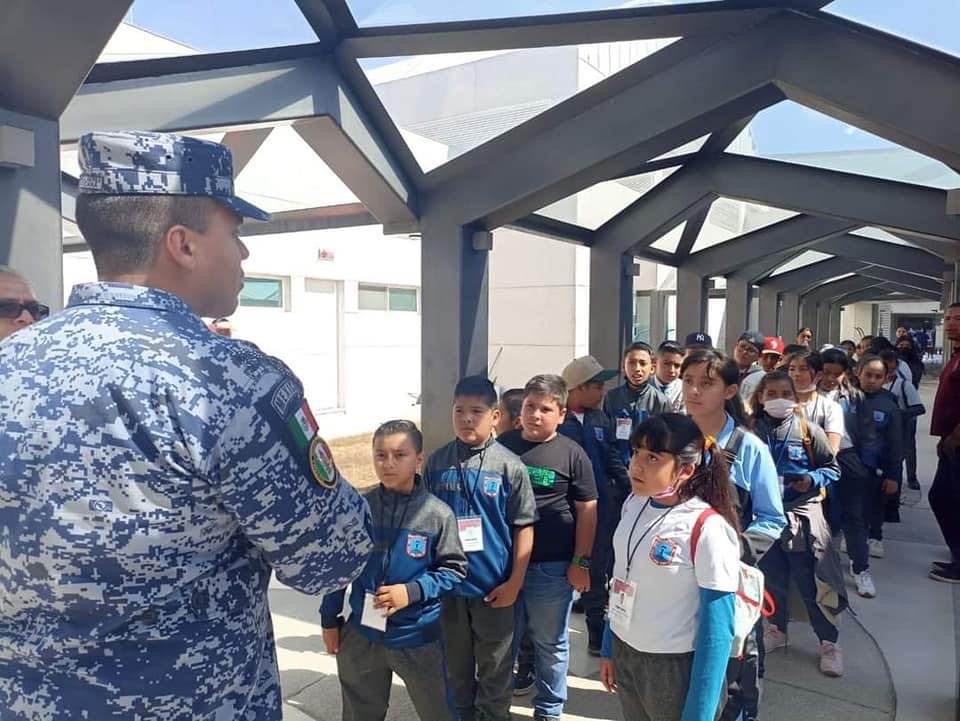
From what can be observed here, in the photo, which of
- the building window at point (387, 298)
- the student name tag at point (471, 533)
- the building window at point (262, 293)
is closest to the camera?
the student name tag at point (471, 533)

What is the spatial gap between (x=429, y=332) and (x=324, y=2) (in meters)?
2.57

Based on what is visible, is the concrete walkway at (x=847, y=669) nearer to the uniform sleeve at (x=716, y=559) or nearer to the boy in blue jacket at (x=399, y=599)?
the boy in blue jacket at (x=399, y=599)

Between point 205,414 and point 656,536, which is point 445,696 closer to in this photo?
point 656,536

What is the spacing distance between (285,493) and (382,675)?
1.86 meters

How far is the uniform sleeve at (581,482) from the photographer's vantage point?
339 cm

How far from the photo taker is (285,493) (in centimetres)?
123

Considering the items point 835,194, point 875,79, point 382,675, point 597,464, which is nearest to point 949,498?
point 597,464

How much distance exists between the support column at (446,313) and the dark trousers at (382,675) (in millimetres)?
2951

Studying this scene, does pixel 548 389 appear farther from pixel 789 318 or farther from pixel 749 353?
pixel 789 318

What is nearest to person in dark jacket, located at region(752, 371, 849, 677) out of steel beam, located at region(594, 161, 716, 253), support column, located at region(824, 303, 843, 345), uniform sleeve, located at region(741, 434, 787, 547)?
uniform sleeve, located at region(741, 434, 787, 547)

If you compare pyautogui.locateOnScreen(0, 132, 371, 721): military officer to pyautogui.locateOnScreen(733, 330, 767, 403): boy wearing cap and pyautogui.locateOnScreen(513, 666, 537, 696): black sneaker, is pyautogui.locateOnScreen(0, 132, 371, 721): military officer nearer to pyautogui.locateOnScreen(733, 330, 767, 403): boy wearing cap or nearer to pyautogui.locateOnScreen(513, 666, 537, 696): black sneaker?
pyautogui.locateOnScreen(513, 666, 537, 696): black sneaker

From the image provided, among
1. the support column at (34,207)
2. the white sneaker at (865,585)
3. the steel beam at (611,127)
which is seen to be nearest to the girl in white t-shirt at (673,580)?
the support column at (34,207)

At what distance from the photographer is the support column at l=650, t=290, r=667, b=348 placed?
53.0ft

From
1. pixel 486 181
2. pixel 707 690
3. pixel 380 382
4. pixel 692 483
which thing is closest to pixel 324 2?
pixel 486 181
